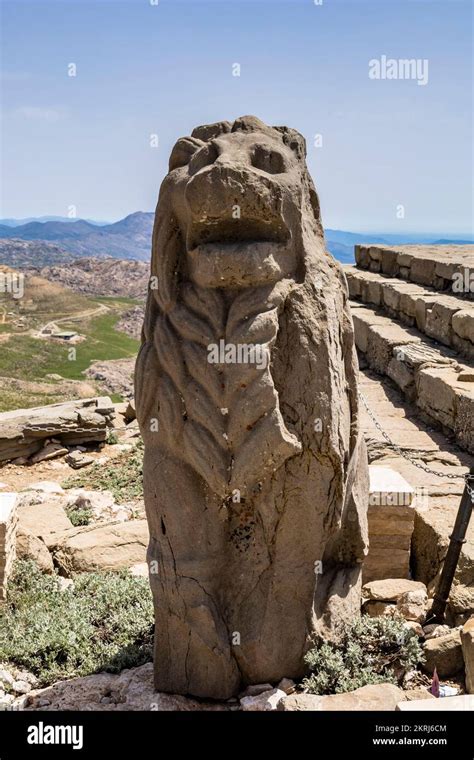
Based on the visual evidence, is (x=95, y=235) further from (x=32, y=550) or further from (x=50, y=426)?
(x=32, y=550)

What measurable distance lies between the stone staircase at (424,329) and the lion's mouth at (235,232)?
3884 mm

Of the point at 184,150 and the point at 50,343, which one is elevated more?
the point at 184,150

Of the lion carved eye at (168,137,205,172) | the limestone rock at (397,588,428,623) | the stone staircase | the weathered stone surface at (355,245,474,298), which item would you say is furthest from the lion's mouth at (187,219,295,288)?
A: the weathered stone surface at (355,245,474,298)

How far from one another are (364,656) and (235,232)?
2.07 meters

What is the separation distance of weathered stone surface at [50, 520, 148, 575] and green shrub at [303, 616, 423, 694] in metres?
2.38

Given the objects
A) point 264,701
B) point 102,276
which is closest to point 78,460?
point 264,701

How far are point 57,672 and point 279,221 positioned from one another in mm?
2596

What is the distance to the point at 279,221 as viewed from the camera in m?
3.28

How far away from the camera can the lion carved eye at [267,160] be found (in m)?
3.31

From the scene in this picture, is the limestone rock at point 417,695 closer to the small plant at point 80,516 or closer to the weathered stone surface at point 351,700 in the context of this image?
the weathered stone surface at point 351,700

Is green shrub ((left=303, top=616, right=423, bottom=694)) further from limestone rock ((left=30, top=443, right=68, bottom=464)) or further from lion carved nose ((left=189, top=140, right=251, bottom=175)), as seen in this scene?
limestone rock ((left=30, top=443, right=68, bottom=464))

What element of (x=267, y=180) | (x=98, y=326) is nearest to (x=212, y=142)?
(x=267, y=180)

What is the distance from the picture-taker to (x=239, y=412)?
10.5 feet
